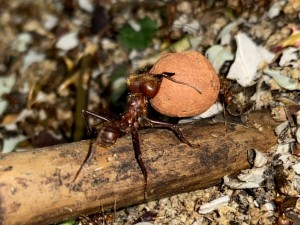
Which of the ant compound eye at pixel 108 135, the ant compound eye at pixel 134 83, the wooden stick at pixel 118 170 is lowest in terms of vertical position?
the wooden stick at pixel 118 170

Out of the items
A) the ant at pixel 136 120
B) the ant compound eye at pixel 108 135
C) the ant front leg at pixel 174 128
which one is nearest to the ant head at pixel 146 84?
the ant at pixel 136 120

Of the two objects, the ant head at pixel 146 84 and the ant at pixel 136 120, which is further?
the ant head at pixel 146 84

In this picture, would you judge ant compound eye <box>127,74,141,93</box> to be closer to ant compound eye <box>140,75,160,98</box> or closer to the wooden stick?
ant compound eye <box>140,75,160,98</box>

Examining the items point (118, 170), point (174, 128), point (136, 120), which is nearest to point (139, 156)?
point (118, 170)

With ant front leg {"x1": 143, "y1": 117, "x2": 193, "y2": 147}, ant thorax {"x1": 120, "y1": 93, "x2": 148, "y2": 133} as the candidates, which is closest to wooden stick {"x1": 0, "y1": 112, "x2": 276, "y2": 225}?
ant front leg {"x1": 143, "y1": 117, "x2": 193, "y2": 147}

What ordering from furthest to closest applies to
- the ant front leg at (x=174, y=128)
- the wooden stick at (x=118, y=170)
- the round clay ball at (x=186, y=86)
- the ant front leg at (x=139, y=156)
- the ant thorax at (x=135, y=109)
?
the ant thorax at (x=135, y=109) < the round clay ball at (x=186, y=86) < the ant front leg at (x=174, y=128) < the ant front leg at (x=139, y=156) < the wooden stick at (x=118, y=170)

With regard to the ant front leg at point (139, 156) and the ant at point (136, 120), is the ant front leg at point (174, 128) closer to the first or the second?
the ant at point (136, 120)

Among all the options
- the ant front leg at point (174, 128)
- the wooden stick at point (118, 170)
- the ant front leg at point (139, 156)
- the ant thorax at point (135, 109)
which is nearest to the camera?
the wooden stick at point (118, 170)
